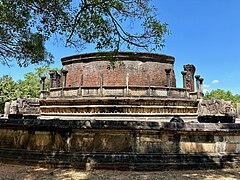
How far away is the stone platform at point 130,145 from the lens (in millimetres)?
4094

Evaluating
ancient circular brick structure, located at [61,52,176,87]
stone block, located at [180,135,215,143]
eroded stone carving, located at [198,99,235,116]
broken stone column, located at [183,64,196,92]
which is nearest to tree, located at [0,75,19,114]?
ancient circular brick structure, located at [61,52,176,87]

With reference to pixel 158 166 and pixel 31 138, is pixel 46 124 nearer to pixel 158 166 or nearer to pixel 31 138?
pixel 31 138

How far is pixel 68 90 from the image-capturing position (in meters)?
14.7

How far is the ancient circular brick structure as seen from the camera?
61.4ft

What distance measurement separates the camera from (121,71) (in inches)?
744

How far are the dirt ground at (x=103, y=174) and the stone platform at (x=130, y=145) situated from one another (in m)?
0.14

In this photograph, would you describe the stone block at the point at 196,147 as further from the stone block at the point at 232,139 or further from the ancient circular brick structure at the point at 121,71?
the ancient circular brick structure at the point at 121,71

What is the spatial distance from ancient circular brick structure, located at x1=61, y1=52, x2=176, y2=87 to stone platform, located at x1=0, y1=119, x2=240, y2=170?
1381cm

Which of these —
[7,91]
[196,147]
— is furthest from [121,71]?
[7,91]

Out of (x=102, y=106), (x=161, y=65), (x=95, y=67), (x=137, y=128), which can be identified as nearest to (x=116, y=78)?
(x=95, y=67)

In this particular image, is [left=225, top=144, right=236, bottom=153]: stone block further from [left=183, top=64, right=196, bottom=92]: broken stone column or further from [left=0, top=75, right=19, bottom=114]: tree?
[left=0, top=75, right=19, bottom=114]: tree

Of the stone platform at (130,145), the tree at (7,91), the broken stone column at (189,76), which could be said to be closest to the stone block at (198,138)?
the stone platform at (130,145)

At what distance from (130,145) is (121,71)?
48.9ft

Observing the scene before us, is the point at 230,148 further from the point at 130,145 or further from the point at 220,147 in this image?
the point at 130,145
